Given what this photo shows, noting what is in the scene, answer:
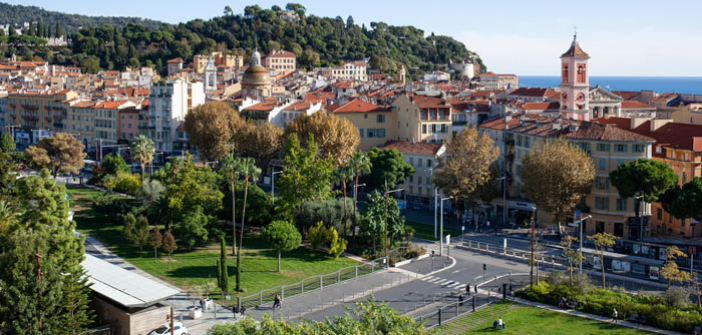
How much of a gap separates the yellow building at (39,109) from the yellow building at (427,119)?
7140 cm

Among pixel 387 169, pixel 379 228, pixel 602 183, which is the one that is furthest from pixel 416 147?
pixel 379 228

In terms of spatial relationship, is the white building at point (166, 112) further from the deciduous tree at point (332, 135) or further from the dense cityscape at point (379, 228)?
the deciduous tree at point (332, 135)

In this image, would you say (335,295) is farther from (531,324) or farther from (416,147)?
(416,147)

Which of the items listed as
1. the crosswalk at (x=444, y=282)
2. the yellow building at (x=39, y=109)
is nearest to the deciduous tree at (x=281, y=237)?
the crosswalk at (x=444, y=282)

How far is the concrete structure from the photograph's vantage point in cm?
9225

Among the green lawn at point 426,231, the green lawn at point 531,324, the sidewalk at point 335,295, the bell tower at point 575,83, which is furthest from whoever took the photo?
the bell tower at point 575,83

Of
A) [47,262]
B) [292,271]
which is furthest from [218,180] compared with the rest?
[47,262]

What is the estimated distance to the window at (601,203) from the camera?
74.6 metres

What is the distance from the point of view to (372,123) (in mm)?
108000

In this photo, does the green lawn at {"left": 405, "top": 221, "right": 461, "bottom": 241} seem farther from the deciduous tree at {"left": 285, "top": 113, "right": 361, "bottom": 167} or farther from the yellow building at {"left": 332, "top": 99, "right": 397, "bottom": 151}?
the yellow building at {"left": 332, "top": 99, "right": 397, "bottom": 151}

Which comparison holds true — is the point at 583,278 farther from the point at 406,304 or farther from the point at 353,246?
the point at 353,246

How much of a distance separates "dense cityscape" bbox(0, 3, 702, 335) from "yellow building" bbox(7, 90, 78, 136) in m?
31.7

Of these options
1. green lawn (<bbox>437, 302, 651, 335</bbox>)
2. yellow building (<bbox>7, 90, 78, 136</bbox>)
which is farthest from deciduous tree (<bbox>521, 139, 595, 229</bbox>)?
yellow building (<bbox>7, 90, 78, 136</bbox>)

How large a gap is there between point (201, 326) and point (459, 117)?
63020mm
